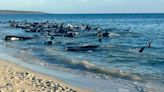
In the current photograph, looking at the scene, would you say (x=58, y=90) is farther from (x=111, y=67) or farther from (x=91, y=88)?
(x=111, y=67)

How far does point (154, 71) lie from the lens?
24000mm

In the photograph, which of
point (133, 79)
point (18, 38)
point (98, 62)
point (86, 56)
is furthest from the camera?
point (18, 38)

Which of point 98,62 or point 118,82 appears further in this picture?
point 98,62

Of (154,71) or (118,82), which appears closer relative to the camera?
(118,82)

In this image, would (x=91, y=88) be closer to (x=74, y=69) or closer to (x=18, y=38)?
(x=74, y=69)

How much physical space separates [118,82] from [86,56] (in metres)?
12.1

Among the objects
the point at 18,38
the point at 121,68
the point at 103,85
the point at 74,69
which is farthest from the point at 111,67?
the point at 18,38

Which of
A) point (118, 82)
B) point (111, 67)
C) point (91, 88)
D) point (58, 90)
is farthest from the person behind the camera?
point (111, 67)

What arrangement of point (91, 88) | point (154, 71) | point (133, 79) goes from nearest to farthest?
point (91, 88), point (133, 79), point (154, 71)

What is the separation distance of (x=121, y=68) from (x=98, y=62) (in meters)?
3.35

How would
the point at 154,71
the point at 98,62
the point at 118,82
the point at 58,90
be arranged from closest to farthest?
the point at 58,90 < the point at 118,82 < the point at 154,71 < the point at 98,62

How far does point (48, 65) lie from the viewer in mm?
26328

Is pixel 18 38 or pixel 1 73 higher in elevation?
pixel 1 73

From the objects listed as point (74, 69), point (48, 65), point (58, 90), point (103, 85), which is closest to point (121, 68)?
point (74, 69)
